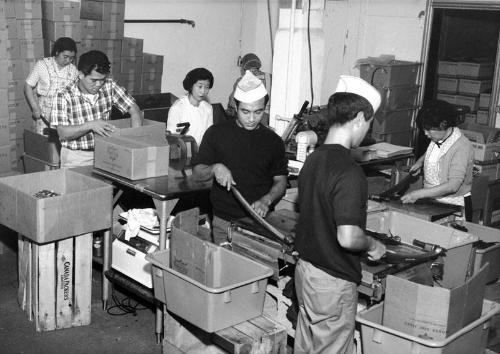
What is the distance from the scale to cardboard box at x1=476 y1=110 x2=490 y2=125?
162 inches

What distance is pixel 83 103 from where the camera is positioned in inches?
171

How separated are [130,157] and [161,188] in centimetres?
27

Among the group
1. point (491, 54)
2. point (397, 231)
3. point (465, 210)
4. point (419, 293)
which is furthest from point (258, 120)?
point (491, 54)

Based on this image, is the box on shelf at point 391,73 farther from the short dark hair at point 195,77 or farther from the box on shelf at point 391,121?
the short dark hair at point 195,77

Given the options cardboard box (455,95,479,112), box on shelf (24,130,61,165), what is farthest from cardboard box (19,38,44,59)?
cardboard box (455,95,479,112)

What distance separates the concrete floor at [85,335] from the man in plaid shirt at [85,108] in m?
0.97

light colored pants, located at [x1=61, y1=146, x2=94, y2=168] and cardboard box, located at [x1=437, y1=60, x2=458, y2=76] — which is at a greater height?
cardboard box, located at [x1=437, y1=60, x2=458, y2=76]

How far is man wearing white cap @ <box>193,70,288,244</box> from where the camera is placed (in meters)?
3.43

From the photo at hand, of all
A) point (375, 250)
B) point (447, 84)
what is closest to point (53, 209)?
point (375, 250)

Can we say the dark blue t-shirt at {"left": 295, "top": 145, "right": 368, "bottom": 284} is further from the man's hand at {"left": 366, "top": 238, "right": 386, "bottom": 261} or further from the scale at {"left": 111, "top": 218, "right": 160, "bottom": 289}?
the scale at {"left": 111, "top": 218, "right": 160, "bottom": 289}

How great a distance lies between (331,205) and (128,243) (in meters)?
1.78

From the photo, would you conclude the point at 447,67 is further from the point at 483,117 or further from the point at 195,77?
the point at 195,77

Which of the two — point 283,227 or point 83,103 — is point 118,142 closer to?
point 83,103

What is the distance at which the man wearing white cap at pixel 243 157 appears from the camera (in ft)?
11.3
